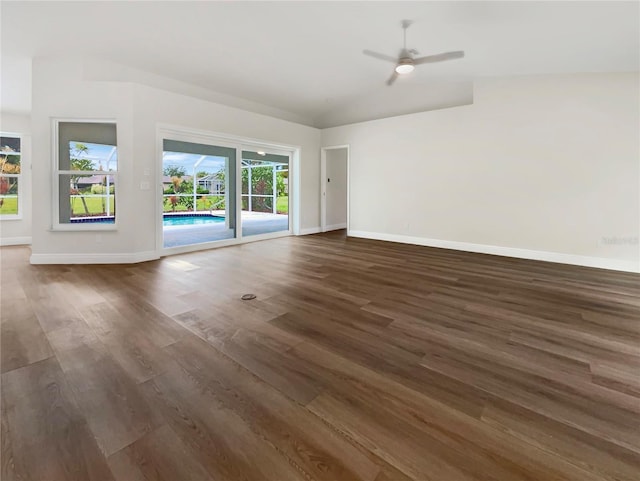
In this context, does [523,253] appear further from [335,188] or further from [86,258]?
[86,258]

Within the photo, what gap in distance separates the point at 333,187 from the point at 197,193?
3923mm

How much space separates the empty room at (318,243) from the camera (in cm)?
133

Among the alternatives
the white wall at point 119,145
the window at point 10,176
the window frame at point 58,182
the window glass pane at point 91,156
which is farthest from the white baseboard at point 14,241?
the window glass pane at point 91,156

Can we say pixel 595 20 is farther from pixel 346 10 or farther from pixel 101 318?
pixel 101 318

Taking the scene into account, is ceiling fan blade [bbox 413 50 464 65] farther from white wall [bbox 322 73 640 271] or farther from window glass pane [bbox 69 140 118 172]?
window glass pane [bbox 69 140 118 172]

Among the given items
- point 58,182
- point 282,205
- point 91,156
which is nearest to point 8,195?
point 58,182

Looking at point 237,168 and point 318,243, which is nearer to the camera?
point 237,168

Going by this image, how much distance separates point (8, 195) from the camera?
6168mm

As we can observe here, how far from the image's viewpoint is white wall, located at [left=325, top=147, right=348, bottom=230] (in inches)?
328

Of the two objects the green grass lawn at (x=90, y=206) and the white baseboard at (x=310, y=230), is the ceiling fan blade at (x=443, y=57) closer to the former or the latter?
the white baseboard at (x=310, y=230)

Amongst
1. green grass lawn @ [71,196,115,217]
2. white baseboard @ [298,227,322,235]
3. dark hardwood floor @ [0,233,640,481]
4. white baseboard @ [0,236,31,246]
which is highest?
green grass lawn @ [71,196,115,217]

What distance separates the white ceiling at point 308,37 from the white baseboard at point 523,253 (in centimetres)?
272

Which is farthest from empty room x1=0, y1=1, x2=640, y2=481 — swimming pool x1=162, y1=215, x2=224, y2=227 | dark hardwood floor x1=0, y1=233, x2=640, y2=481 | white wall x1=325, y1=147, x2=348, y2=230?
white wall x1=325, y1=147, x2=348, y2=230

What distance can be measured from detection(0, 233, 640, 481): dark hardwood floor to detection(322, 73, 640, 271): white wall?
1461mm
